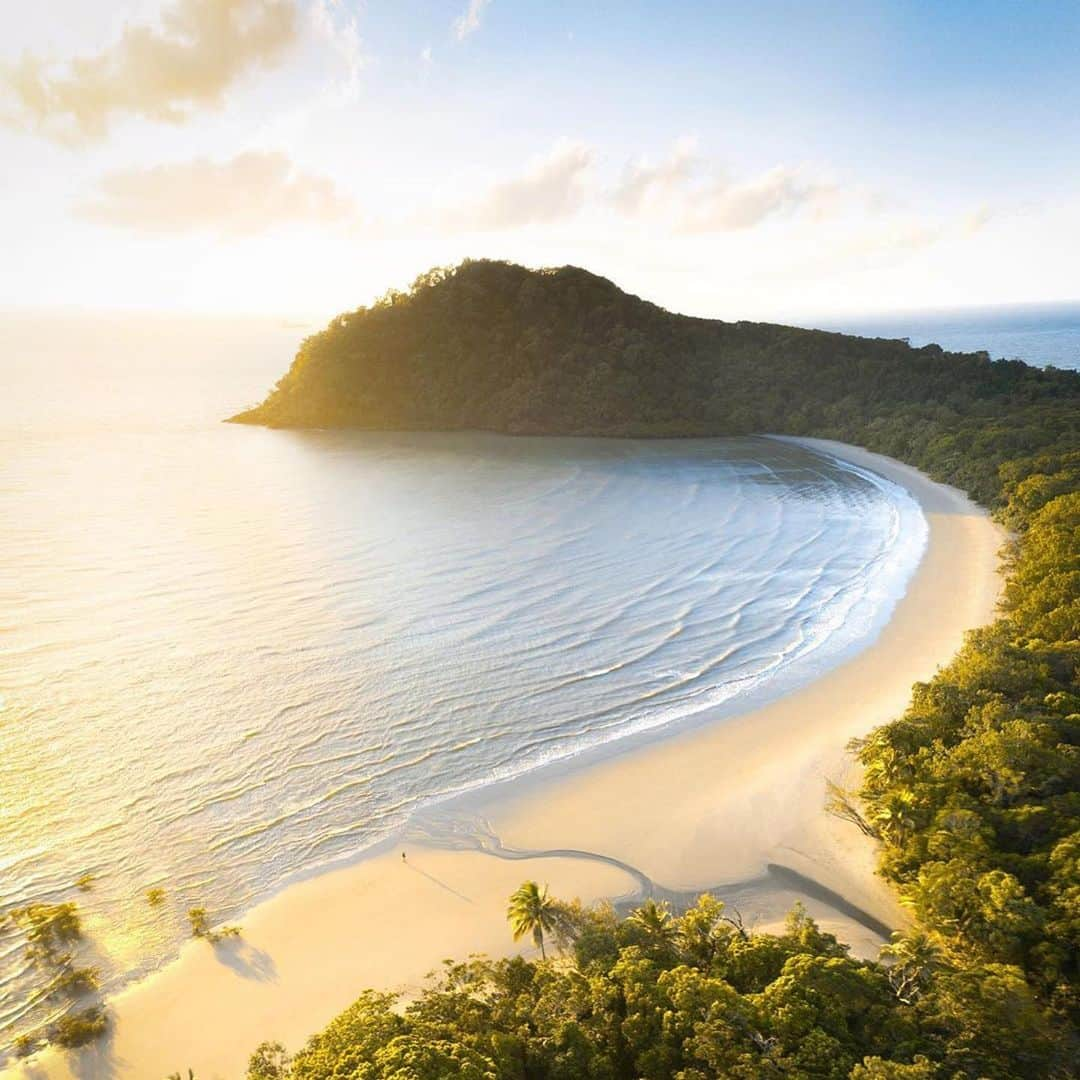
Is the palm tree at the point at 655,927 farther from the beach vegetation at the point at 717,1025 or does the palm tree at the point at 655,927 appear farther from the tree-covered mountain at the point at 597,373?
the tree-covered mountain at the point at 597,373

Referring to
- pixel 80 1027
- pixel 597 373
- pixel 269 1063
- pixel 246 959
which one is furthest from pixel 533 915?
pixel 597 373

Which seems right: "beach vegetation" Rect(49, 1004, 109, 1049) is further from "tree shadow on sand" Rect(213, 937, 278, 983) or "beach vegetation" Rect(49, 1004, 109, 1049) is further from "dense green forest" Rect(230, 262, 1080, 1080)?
"dense green forest" Rect(230, 262, 1080, 1080)

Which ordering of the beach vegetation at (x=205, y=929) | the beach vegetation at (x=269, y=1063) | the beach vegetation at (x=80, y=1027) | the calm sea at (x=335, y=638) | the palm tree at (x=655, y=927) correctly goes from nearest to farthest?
1. the beach vegetation at (x=269, y=1063)
2. the palm tree at (x=655, y=927)
3. the beach vegetation at (x=80, y=1027)
4. the beach vegetation at (x=205, y=929)
5. the calm sea at (x=335, y=638)

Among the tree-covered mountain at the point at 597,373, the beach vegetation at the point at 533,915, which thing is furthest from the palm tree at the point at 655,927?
the tree-covered mountain at the point at 597,373

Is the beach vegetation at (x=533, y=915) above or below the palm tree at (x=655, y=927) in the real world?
below

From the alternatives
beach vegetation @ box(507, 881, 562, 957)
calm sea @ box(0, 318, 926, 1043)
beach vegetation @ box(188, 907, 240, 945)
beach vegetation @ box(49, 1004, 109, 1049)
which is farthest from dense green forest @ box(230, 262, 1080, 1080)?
calm sea @ box(0, 318, 926, 1043)

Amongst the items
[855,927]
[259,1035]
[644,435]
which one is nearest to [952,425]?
[644,435]
